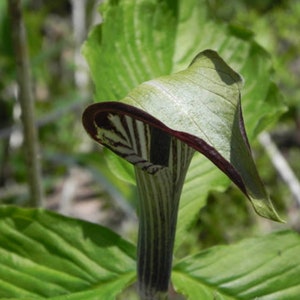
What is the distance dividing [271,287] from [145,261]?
0.17m

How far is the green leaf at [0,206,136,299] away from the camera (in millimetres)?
842

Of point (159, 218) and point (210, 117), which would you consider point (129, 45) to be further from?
point (210, 117)

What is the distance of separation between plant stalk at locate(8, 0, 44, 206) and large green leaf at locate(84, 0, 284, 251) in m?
0.19

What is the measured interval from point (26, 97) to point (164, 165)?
0.53 meters

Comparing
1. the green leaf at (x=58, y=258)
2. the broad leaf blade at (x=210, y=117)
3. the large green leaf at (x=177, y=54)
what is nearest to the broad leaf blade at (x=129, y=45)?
the large green leaf at (x=177, y=54)

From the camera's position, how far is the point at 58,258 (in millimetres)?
864

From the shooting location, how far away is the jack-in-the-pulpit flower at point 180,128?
1.73ft

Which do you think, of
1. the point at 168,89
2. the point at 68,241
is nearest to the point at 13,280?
the point at 68,241

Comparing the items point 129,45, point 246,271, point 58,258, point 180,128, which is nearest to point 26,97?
point 129,45

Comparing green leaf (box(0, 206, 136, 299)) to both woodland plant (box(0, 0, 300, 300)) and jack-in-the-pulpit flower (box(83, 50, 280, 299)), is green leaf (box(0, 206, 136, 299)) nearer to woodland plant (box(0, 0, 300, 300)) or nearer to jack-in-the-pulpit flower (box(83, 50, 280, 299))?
woodland plant (box(0, 0, 300, 300))

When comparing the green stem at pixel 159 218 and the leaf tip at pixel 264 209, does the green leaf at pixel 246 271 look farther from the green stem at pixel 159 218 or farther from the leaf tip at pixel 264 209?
the leaf tip at pixel 264 209

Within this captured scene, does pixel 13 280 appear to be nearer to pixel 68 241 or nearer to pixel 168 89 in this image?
pixel 68 241

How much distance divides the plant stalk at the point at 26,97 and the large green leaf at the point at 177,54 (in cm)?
19

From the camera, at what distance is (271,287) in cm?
84
